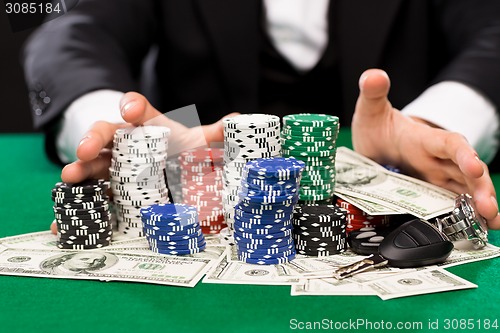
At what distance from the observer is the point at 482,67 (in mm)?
3369

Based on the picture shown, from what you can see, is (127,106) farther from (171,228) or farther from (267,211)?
(267,211)

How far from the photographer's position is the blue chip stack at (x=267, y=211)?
204cm

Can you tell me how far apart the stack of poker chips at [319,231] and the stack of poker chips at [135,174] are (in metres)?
0.55

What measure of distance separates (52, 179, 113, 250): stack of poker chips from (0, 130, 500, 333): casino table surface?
12.3 inches

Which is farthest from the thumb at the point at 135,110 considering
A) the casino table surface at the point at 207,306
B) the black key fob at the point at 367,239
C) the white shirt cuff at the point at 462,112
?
the white shirt cuff at the point at 462,112

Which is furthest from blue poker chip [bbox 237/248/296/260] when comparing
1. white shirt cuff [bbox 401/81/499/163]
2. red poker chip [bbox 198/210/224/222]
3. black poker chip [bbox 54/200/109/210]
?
white shirt cuff [bbox 401/81/499/163]

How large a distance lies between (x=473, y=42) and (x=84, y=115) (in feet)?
6.69

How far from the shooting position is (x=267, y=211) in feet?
6.82

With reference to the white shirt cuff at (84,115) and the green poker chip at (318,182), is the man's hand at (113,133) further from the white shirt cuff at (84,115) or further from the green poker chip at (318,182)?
the green poker chip at (318,182)

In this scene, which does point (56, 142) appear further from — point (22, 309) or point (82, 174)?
point (22, 309)

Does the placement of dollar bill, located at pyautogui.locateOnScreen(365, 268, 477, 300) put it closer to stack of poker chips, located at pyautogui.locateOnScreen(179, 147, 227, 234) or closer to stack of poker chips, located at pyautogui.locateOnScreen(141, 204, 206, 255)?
stack of poker chips, located at pyautogui.locateOnScreen(141, 204, 206, 255)

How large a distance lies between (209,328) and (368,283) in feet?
1.70

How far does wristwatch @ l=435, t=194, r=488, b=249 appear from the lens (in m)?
2.21

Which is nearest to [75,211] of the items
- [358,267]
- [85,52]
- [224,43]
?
[358,267]
